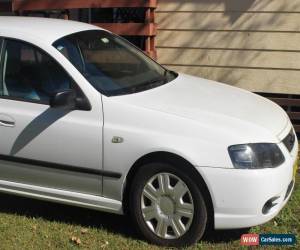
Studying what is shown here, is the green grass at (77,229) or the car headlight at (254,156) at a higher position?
the car headlight at (254,156)

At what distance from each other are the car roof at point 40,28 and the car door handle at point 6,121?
2.24 ft

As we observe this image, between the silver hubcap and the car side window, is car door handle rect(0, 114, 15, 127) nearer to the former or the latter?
the car side window

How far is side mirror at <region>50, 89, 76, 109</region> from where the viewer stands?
13.8ft

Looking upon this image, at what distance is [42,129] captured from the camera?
14.5 ft

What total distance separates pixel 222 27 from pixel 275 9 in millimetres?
735

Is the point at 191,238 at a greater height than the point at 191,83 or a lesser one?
lesser

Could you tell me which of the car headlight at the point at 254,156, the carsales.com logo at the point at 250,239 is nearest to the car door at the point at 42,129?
the car headlight at the point at 254,156

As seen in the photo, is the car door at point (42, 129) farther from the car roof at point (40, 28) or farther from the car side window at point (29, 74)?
the car roof at point (40, 28)

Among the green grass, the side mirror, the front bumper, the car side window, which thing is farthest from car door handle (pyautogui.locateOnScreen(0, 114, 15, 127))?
the front bumper

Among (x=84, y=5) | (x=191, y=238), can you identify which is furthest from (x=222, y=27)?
(x=191, y=238)

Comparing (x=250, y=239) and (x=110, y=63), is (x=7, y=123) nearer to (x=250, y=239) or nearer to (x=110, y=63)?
(x=110, y=63)

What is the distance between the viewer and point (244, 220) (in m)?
4.01

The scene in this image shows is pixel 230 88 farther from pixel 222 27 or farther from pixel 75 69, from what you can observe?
pixel 222 27

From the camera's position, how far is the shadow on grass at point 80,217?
176 inches
